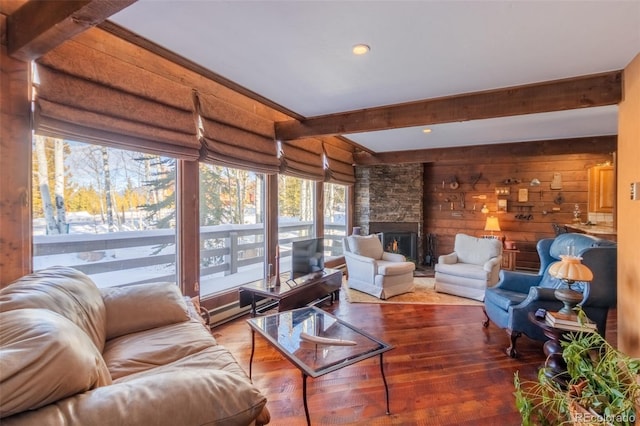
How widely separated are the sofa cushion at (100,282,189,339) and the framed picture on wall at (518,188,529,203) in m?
6.43

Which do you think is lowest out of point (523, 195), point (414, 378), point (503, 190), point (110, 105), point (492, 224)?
point (414, 378)

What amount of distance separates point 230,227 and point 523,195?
571 centimetres

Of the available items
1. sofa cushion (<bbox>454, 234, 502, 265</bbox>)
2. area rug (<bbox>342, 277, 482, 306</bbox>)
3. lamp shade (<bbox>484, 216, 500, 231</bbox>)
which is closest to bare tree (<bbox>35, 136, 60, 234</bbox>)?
area rug (<bbox>342, 277, 482, 306</bbox>)

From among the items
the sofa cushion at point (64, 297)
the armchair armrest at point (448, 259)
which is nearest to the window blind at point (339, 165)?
the armchair armrest at point (448, 259)

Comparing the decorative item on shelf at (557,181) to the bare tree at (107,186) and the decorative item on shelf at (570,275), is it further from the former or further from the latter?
the bare tree at (107,186)

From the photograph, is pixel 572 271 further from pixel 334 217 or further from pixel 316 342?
pixel 334 217

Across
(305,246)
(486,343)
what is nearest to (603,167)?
(486,343)

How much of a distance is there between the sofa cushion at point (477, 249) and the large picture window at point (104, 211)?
4273 millimetres

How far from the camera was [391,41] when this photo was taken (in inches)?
84.7

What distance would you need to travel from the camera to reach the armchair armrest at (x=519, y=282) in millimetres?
3299

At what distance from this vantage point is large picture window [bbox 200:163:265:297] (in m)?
3.35

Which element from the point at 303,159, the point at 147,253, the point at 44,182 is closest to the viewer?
the point at 44,182

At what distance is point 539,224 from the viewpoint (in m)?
6.06

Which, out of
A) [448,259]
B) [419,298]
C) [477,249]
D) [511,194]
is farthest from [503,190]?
[419,298]
